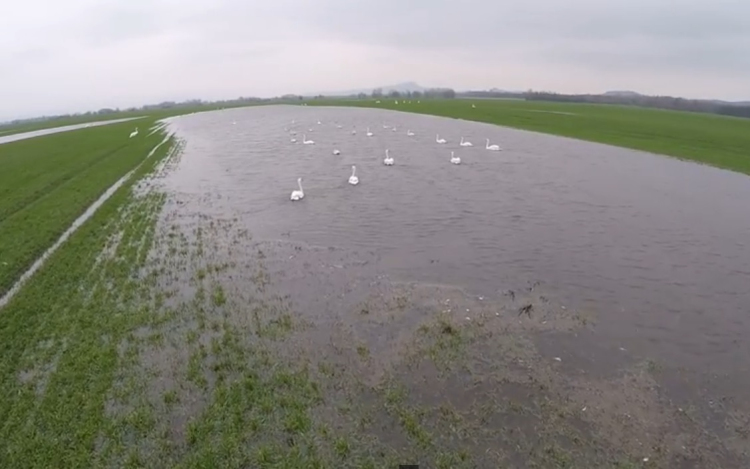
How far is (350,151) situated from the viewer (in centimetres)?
4369

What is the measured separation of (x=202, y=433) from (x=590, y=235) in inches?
632

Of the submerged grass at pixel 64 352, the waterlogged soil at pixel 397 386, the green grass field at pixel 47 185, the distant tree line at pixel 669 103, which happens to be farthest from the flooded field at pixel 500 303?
the distant tree line at pixel 669 103

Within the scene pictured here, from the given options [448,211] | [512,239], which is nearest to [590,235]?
[512,239]

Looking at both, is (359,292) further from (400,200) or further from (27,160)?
(27,160)

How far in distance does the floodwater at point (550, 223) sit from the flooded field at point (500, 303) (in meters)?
0.10

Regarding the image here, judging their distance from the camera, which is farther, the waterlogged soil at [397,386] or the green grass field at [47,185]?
the green grass field at [47,185]

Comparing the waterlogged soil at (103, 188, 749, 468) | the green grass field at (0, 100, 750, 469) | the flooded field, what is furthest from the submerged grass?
the flooded field

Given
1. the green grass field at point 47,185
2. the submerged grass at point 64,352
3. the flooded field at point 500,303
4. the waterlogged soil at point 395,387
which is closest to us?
the waterlogged soil at point 395,387

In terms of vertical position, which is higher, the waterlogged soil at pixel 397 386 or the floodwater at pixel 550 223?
the floodwater at pixel 550 223

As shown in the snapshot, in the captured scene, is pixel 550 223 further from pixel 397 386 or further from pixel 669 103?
pixel 669 103

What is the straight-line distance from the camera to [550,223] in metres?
21.2

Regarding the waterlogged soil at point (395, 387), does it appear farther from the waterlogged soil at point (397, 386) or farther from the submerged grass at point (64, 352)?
the submerged grass at point (64, 352)

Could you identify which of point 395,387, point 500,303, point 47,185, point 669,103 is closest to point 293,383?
point 395,387

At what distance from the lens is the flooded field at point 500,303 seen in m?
8.64
